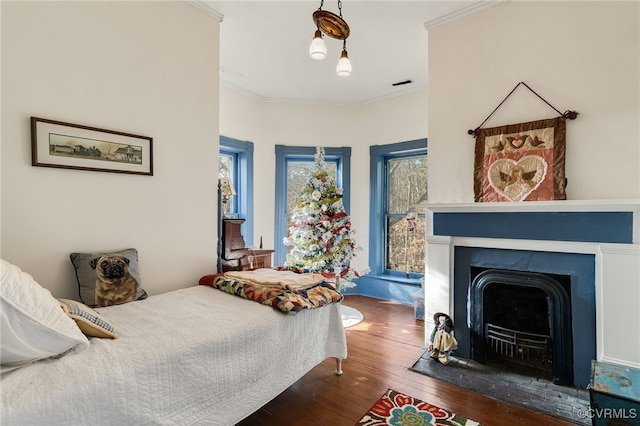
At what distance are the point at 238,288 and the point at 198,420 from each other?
86 cm

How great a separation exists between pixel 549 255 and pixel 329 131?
3.23m

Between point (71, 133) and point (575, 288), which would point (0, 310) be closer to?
point (71, 133)

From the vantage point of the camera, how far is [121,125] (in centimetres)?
217

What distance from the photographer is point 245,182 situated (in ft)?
14.2

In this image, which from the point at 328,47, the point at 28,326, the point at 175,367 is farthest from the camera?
the point at 328,47

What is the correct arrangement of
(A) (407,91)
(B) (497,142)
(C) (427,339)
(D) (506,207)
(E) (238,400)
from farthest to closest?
(A) (407,91) < (C) (427,339) < (B) (497,142) < (D) (506,207) < (E) (238,400)

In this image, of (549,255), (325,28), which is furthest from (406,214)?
(325,28)

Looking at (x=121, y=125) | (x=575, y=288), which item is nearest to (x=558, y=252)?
(x=575, y=288)

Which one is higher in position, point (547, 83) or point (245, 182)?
point (547, 83)

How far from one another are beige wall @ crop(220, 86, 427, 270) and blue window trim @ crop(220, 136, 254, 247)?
0.11m

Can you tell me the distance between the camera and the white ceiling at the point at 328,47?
8.59 ft

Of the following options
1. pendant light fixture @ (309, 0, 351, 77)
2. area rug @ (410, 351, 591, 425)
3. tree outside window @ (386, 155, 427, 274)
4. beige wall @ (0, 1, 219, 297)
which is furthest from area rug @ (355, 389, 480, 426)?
tree outside window @ (386, 155, 427, 274)

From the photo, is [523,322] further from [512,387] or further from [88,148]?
[88,148]

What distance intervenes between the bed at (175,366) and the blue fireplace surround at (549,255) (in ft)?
4.16
